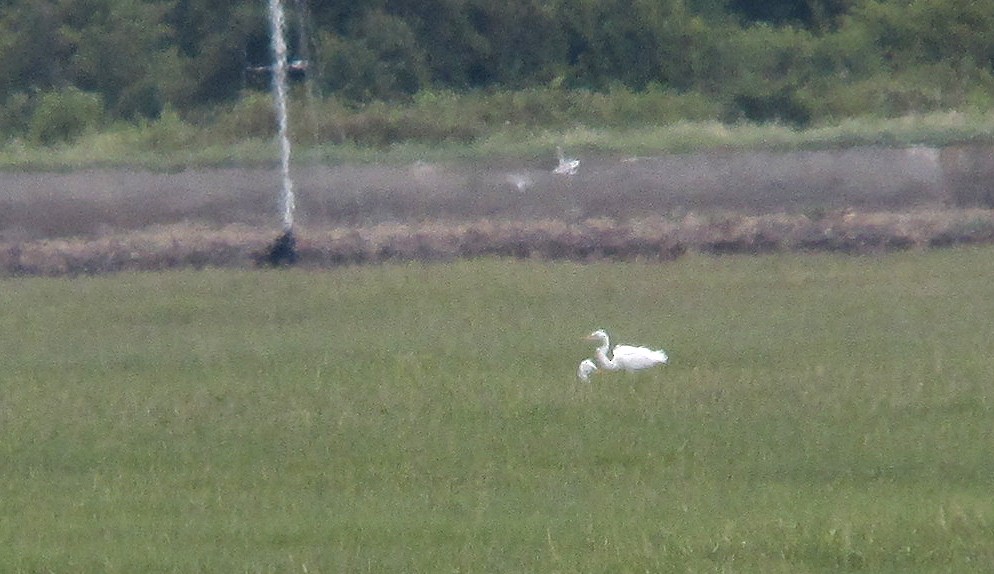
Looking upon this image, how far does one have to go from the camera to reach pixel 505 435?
34.8 feet

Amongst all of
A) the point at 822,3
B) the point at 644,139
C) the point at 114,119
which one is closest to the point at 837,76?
the point at 822,3

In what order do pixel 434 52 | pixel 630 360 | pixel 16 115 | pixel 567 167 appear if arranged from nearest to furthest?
pixel 630 360, pixel 567 167, pixel 16 115, pixel 434 52

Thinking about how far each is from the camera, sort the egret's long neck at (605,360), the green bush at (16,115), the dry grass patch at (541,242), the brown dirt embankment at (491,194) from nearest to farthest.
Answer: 1. the egret's long neck at (605,360)
2. the dry grass patch at (541,242)
3. the brown dirt embankment at (491,194)
4. the green bush at (16,115)

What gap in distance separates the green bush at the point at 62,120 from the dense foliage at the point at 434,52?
0.55 metres

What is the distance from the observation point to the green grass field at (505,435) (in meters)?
7.77

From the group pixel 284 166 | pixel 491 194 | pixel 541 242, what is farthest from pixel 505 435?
pixel 491 194

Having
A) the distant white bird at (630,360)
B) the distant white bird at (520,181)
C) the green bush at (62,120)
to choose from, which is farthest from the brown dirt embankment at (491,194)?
the distant white bird at (630,360)

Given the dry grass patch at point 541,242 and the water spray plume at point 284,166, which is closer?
the dry grass patch at point 541,242

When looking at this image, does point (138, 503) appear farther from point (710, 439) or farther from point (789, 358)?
point (789, 358)

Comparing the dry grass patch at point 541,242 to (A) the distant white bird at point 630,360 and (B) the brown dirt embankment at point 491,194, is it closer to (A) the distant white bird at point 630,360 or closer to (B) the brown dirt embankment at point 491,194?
(B) the brown dirt embankment at point 491,194

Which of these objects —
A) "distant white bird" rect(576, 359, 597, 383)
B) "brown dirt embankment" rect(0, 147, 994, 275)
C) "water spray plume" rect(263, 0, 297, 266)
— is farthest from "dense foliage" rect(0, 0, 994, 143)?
"distant white bird" rect(576, 359, 597, 383)

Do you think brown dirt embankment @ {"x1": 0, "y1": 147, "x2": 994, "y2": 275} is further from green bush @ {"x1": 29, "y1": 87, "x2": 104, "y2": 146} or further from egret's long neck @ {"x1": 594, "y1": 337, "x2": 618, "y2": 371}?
egret's long neck @ {"x1": 594, "y1": 337, "x2": 618, "y2": 371}

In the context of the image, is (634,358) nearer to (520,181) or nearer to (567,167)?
(520,181)

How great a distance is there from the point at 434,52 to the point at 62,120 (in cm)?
917
